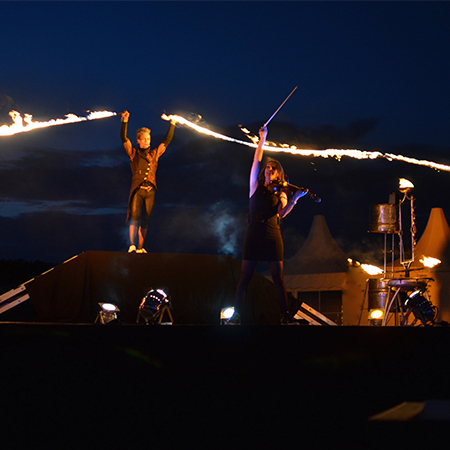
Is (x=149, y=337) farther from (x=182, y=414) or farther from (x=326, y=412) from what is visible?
(x=326, y=412)

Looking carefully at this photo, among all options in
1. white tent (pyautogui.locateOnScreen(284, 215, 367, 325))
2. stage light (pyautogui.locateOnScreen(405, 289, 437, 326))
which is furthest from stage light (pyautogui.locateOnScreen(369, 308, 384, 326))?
white tent (pyautogui.locateOnScreen(284, 215, 367, 325))

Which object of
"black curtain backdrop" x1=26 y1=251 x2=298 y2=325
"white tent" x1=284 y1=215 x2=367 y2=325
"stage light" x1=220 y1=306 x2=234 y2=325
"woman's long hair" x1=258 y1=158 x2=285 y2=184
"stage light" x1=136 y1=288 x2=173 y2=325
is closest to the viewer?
"woman's long hair" x1=258 y1=158 x2=285 y2=184

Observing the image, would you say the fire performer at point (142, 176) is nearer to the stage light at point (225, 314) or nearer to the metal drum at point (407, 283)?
the stage light at point (225, 314)

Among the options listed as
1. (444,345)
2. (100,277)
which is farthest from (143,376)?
(100,277)

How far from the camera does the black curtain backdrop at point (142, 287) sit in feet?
18.1

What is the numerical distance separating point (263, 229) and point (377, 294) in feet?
16.5

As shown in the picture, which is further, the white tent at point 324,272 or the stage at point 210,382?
the white tent at point 324,272

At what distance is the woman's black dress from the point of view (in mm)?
4895

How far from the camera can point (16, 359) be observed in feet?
7.47

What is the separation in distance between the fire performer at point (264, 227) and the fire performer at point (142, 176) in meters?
2.10

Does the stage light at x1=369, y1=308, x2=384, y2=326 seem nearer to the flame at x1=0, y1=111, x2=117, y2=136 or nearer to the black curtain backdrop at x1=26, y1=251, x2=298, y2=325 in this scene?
the black curtain backdrop at x1=26, y1=251, x2=298, y2=325

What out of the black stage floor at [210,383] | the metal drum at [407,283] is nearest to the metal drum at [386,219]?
the metal drum at [407,283]

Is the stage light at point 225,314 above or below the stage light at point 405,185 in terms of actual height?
below

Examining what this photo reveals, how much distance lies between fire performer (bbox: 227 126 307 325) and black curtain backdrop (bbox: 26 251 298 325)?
1.13 m
